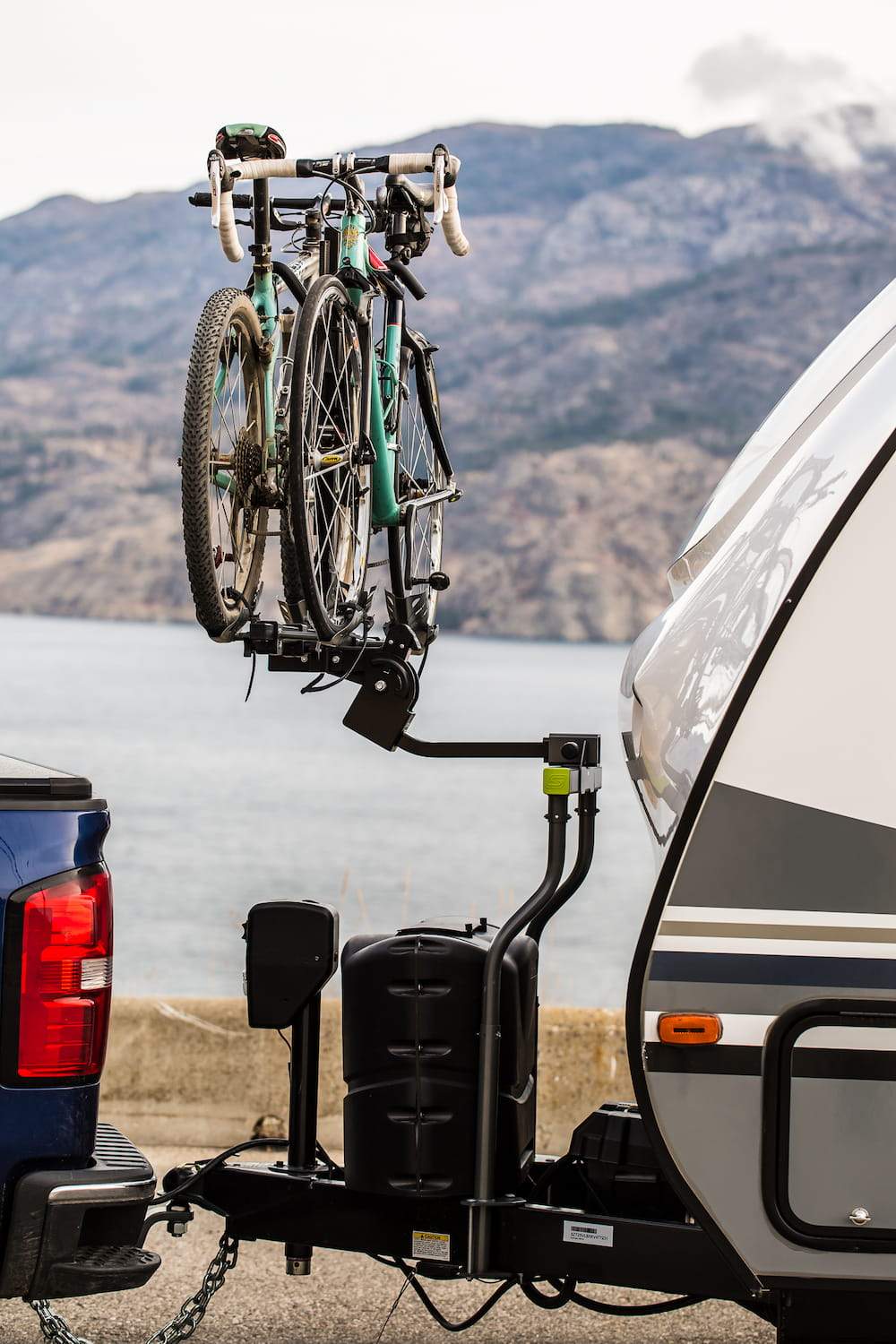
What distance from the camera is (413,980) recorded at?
3.43 m

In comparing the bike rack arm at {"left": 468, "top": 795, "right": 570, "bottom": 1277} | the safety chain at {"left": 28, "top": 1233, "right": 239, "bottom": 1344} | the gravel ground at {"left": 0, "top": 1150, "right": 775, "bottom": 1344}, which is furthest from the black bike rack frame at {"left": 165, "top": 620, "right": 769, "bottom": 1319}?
the gravel ground at {"left": 0, "top": 1150, "right": 775, "bottom": 1344}

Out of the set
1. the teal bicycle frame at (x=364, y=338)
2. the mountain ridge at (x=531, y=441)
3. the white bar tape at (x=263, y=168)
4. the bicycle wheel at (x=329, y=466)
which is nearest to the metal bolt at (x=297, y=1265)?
the bicycle wheel at (x=329, y=466)

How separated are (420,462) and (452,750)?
128cm

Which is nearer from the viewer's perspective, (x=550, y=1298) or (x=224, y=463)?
(x=550, y=1298)

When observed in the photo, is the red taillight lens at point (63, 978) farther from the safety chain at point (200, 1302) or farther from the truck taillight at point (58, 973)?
the safety chain at point (200, 1302)

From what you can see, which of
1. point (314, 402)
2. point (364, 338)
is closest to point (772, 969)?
point (314, 402)

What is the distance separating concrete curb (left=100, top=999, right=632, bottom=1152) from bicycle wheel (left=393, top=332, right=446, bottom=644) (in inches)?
73.3

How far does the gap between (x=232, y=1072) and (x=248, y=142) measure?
3231 millimetres

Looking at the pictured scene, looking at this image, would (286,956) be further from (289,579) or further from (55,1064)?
(289,579)

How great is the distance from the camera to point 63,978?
3020mm

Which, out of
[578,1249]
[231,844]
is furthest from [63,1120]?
[231,844]

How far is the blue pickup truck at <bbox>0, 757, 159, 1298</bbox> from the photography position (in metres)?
2.94

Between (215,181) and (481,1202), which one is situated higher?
(215,181)

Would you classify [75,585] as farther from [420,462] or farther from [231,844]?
[420,462]
